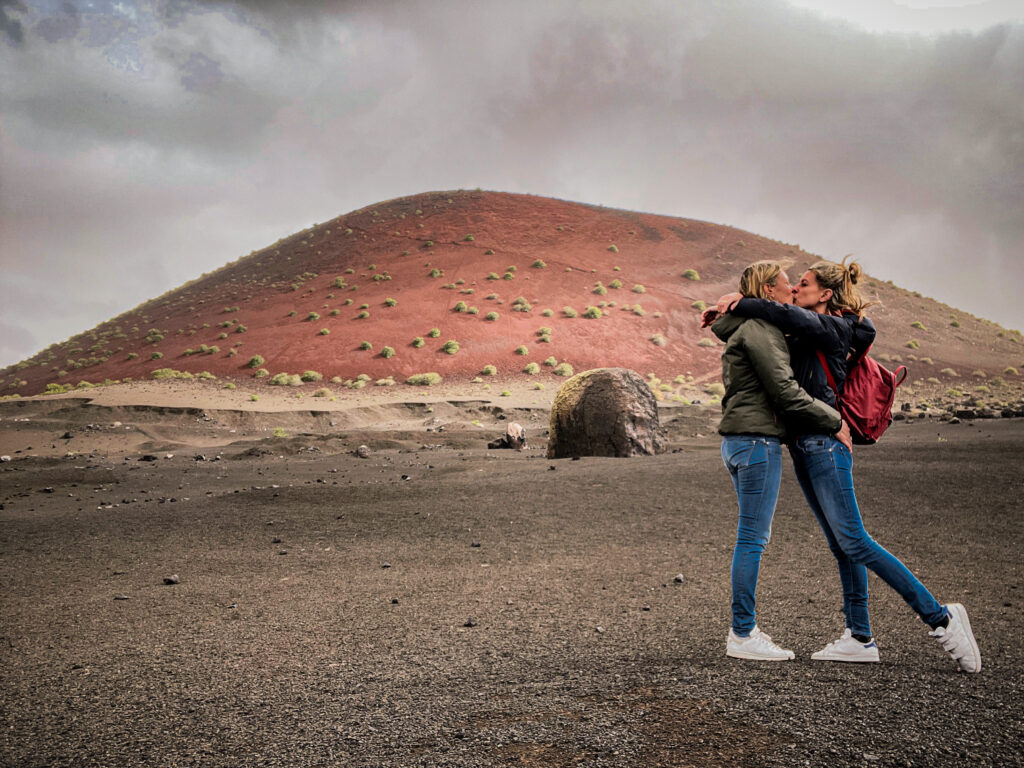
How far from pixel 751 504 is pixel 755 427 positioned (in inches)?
14.9

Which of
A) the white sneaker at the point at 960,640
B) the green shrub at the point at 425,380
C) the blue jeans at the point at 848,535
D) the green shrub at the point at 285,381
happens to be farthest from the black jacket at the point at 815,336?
the green shrub at the point at 285,381

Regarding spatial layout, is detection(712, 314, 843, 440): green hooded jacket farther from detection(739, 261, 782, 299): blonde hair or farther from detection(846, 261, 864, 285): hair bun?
detection(846, 261, 864, 285): hair bun

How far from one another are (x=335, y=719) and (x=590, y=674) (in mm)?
1199

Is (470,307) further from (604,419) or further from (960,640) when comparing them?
(960,640)

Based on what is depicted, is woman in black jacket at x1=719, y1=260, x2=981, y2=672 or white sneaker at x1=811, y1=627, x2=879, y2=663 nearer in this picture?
woman in black jacket at x1=719, y1=260, x2=981, y2=672

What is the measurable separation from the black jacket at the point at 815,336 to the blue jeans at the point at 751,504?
1.15ft

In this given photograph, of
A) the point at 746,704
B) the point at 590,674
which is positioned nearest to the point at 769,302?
the point at 746,704

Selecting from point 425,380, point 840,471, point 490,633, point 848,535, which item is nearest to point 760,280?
point 840,471

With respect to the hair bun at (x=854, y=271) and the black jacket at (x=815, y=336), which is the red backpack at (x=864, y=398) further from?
the hair bun at (x=854, y=271)

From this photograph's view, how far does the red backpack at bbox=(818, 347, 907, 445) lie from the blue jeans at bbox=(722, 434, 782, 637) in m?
0.39

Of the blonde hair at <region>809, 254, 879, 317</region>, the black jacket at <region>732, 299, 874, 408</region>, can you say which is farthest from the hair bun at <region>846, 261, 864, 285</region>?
the black jacket at <region>732, 299, 874, 408</region>

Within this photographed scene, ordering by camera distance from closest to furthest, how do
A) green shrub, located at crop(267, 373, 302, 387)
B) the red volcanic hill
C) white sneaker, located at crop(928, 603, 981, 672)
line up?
white sneaker, located at crop(928, 603, 981, 672) < green shrub, located at crop(267, 373, 302, 387) < the red volcanic hill

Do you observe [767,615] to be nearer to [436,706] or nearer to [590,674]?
[590,674]

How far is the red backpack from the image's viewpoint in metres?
2.92
